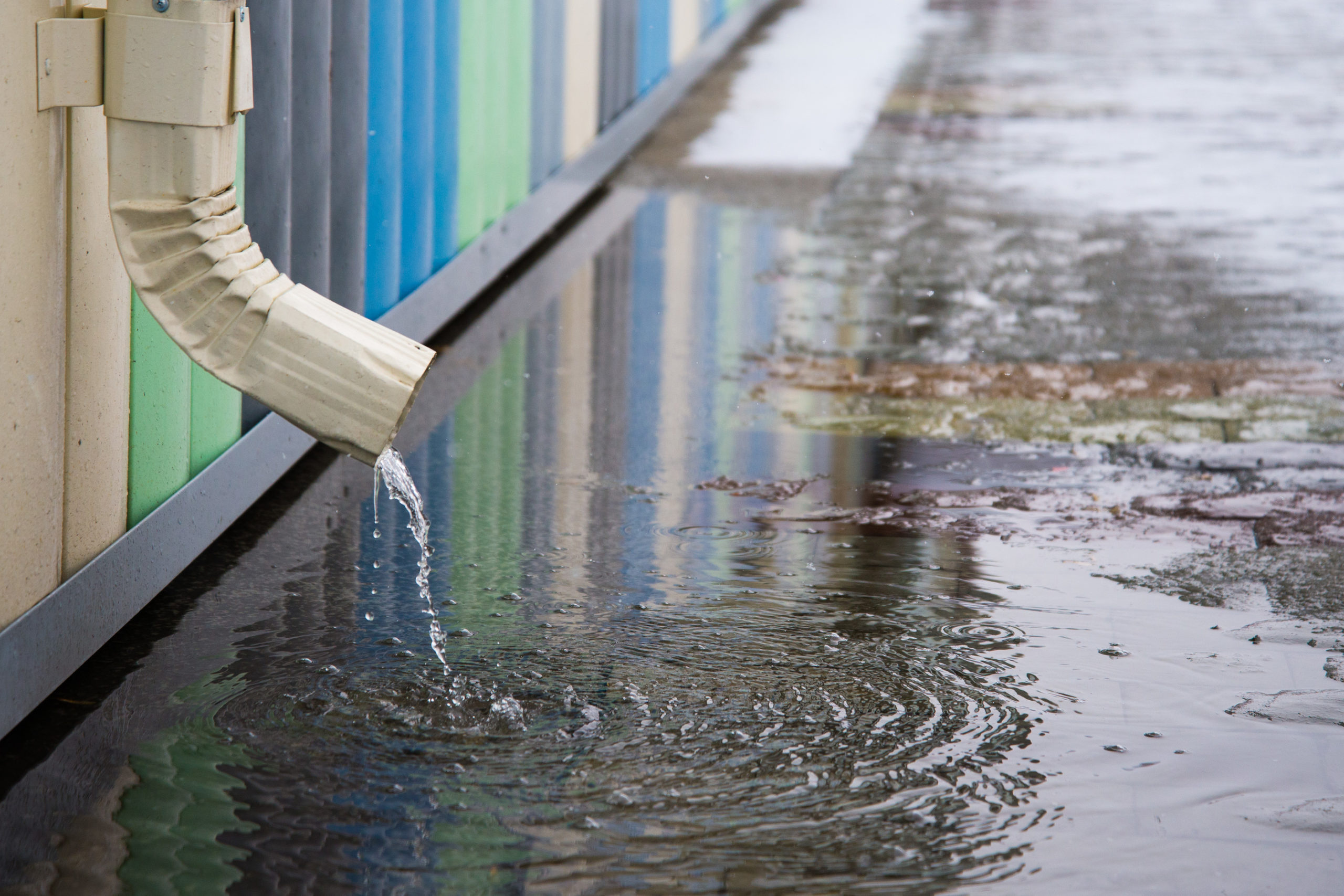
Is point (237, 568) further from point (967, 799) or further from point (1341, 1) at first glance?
point (1341, 1)

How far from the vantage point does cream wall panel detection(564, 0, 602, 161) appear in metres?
8.74

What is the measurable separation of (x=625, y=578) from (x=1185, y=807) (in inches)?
60.6

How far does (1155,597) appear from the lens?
399cm

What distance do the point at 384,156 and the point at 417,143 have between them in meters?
0.37

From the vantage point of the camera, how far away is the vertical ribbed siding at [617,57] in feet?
31.9

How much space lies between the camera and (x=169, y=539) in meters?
3.91

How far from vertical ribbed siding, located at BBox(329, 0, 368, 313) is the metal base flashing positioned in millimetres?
255

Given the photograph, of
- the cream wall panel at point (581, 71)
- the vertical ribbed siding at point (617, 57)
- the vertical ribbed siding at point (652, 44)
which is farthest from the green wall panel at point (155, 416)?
the vertical ribbed siding at point (652, 44)

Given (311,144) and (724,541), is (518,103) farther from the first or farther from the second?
(724,541)

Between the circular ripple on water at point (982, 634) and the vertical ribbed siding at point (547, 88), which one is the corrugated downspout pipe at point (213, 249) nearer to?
the circular ripple on water at point (982, 634)

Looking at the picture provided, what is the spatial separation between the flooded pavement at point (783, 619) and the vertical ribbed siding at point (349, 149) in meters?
0.51

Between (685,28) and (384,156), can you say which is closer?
(384,156)

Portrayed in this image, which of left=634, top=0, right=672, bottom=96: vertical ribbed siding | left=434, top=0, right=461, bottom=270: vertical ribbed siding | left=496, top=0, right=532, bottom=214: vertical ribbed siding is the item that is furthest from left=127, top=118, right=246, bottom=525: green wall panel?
left=634, top=0, right=672, bottom=96: vertical ribbed siding

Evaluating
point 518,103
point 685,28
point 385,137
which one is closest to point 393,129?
point 385,137
